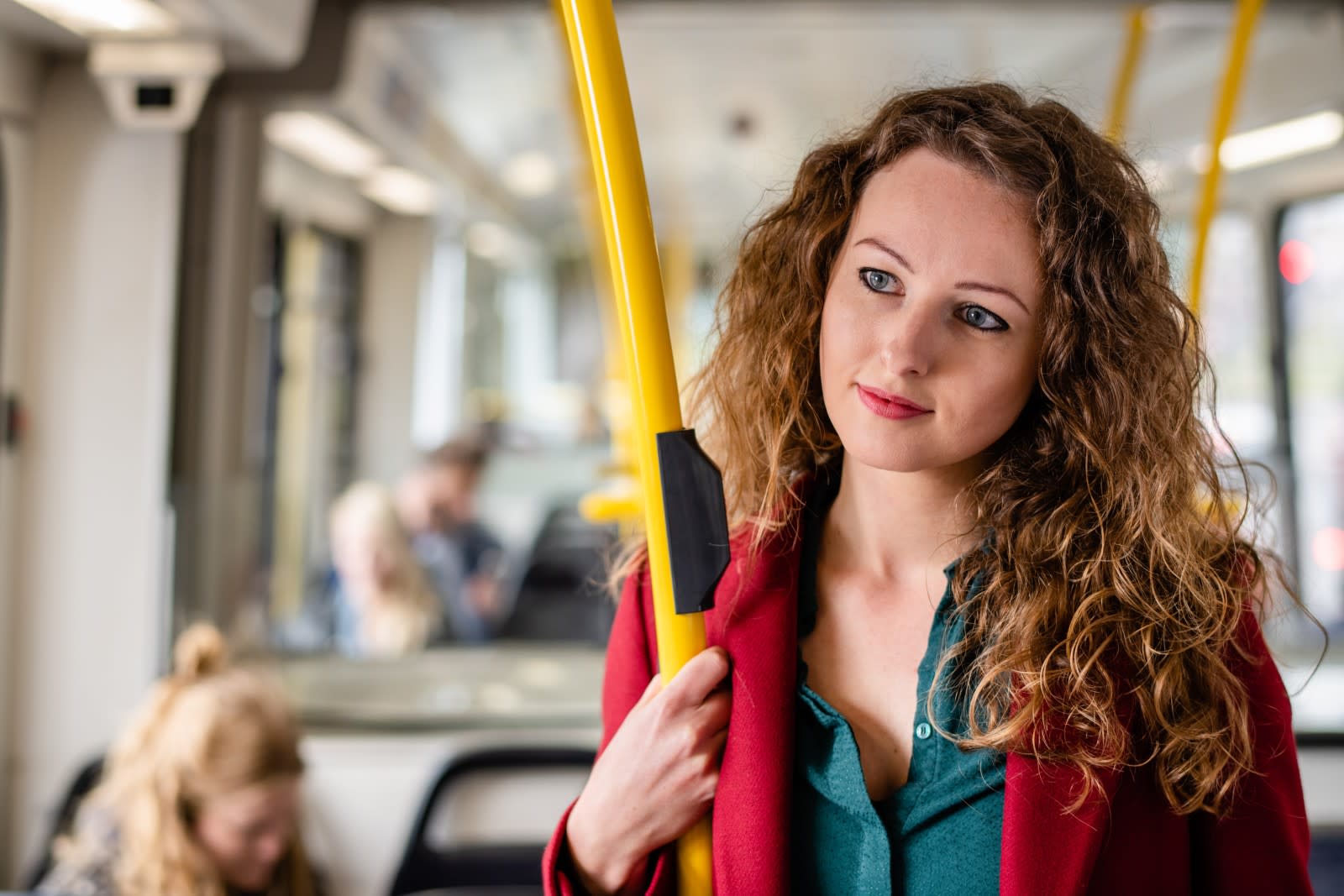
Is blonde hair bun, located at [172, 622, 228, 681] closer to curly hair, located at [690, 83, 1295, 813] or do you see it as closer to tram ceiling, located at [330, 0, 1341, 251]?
tram ceiling, located at [330, 0, 1341, 251]

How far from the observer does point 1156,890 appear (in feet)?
2.90

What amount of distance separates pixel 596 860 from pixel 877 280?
559mm

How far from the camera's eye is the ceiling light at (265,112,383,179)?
4.09m

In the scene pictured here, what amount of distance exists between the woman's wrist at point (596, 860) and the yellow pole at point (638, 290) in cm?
5

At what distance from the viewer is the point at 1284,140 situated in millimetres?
3961

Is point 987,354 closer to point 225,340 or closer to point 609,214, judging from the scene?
point 609,214

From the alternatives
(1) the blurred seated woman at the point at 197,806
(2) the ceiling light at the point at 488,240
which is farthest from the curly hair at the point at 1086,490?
(2) the ceiling light at the point at 488,240

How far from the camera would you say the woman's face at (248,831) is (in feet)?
6.70

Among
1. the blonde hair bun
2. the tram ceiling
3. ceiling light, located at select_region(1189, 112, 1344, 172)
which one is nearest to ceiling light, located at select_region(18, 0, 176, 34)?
the tram ceiling

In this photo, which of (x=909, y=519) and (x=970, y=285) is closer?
(x=970, y=285)

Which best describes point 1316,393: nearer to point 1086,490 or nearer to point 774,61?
point 774,61

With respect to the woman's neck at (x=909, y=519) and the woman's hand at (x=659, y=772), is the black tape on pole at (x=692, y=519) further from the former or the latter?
the woman's neck at (x=909, y=519)

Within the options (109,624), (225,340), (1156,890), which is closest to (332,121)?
(225,340)

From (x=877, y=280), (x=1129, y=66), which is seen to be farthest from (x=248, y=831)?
(x=1129, y=66)
